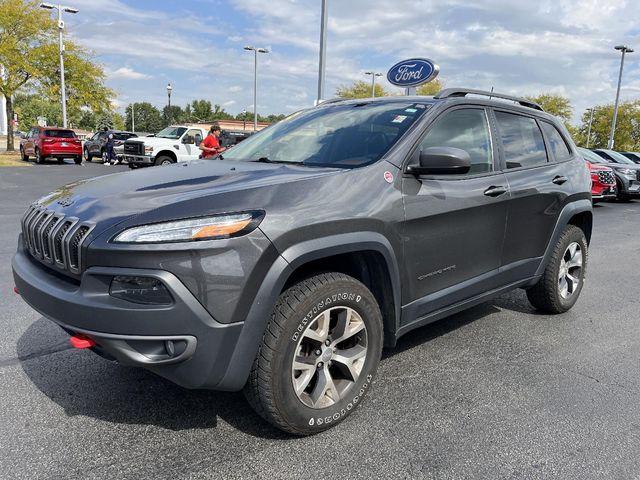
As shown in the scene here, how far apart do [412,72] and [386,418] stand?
11.0m

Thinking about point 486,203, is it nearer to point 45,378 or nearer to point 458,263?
point 458,263

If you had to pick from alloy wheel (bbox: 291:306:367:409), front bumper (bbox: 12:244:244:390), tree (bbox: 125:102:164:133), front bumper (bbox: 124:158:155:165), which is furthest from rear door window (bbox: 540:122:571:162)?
tree (bbox: 125:102:164:133)

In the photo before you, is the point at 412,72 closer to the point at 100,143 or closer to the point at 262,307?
the point at 262,307

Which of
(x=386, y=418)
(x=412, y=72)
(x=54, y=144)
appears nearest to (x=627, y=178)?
(x=412, y=72)

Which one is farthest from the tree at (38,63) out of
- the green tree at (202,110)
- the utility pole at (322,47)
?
the green tree at (202,110)

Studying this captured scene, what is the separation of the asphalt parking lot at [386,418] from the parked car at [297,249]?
266 millimetres

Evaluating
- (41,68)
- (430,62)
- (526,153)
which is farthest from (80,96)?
(526,153)

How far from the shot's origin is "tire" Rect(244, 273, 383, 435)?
240 cm

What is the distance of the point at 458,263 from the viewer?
3.31m

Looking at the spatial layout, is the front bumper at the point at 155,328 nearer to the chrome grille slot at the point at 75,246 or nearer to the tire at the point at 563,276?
the chrome grille slot at the point at 75,246

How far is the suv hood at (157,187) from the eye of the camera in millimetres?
2355

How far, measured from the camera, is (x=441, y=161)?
9.34ft

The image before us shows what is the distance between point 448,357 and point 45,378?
2.64 m

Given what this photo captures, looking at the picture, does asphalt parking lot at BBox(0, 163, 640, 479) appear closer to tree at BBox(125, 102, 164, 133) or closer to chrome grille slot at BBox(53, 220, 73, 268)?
chrome grille slot at BBox(53, 220, 73, 268)
